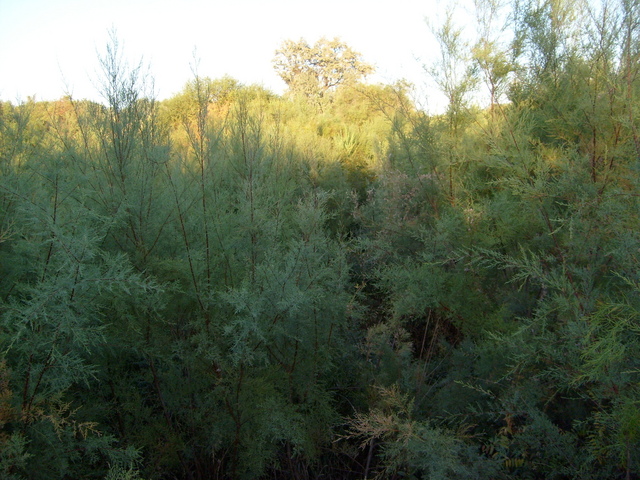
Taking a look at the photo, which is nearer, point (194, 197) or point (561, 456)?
point (561, 456)

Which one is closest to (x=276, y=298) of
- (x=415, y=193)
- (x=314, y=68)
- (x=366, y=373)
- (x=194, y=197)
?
(x=194, y=197)

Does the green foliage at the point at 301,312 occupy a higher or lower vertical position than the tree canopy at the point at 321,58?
lower

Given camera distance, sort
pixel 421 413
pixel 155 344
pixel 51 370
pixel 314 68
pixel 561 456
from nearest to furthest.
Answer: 1. pixel 51 370
2. pixel 561 456
3. pixel 155 344
4. pixel 421 413
5. pixel 314 68

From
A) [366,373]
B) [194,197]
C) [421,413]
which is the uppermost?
[194,197]

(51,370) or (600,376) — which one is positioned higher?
(51,370)

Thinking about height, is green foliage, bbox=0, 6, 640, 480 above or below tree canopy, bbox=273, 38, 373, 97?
below

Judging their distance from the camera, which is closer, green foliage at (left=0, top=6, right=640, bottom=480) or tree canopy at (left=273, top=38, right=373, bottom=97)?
green foliage at (left=0, top=6, right=640, bottom=480)

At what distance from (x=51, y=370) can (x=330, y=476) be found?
2.00 m

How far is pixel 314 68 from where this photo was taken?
26094 millimetres

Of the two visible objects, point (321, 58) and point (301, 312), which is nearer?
point (301, 312)

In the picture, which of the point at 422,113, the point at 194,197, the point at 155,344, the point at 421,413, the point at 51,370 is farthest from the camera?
the point at 422,113

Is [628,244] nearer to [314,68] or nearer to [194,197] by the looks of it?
[194,197]

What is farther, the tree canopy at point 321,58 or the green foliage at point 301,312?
the tree canopy at point 321,58

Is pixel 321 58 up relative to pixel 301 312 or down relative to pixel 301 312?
up
